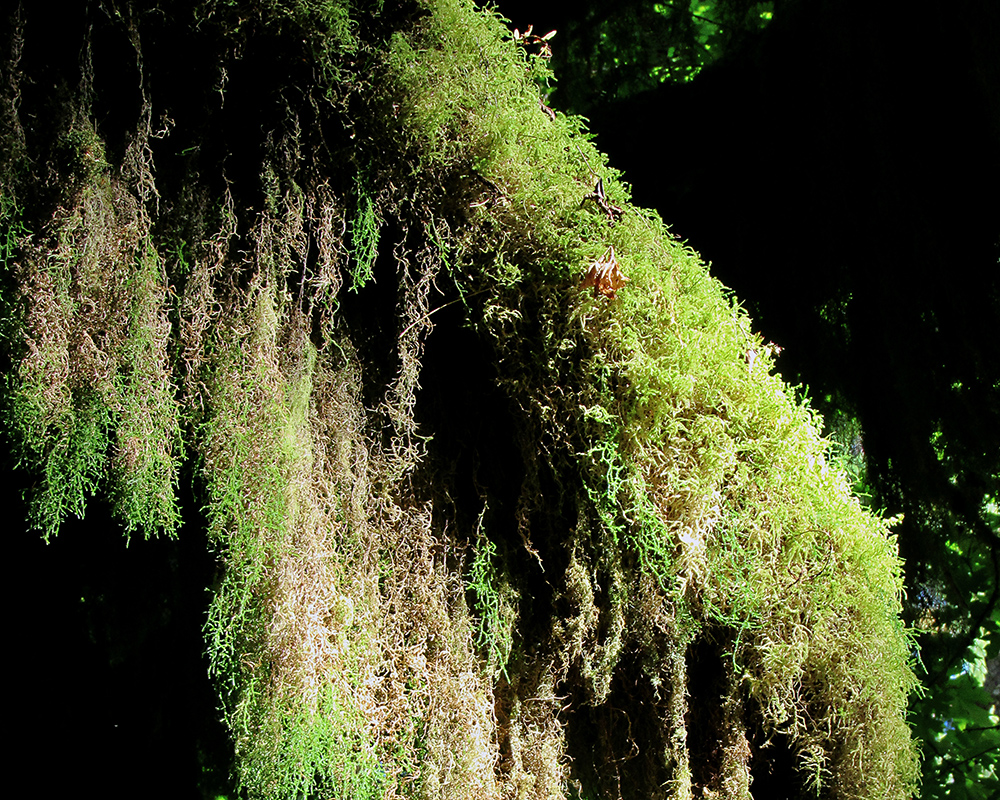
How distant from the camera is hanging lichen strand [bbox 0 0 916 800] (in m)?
0.90

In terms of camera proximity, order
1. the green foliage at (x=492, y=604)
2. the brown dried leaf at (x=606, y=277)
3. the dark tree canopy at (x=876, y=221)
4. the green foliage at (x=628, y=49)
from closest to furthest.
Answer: the brown dried leaf at (x=606, y=277) < the green foliage at (x=492, y=604) < the dark tree canopy at (x=876, y=221) < the green foliage at (x=628, y=49)

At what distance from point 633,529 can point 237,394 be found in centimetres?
61

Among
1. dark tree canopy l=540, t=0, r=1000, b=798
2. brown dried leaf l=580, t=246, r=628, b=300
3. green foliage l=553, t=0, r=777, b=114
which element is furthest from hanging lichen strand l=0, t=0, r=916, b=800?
green foliage l=553, t=0, r=777, b=114

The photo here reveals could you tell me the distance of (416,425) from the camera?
3.32 ft

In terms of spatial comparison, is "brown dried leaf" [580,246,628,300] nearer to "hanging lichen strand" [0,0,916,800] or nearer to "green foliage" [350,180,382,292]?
"hanging lichen strand" [0,0,916,800]

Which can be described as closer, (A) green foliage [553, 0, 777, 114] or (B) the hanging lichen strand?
(B) the hanging lichen strand

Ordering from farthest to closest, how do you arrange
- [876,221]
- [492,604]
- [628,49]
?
[628,49]
[876,221]
[492,604]

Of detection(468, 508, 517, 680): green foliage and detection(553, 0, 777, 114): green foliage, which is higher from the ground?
detection(553, 0, 777, 114): green foliage

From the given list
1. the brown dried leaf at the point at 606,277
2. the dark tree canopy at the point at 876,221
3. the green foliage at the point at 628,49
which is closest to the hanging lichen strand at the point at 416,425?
the brown dried leaf at the point at 606,277

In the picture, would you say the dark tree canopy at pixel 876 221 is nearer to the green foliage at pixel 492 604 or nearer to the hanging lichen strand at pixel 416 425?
the hanging lichen strand at pixel 416 425

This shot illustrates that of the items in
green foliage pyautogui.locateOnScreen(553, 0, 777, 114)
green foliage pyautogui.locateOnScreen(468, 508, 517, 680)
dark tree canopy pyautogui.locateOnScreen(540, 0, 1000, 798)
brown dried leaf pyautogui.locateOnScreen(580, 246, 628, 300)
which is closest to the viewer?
brown dried leaf pyautogui.locateOnScreen(580, 246, 628, 300)

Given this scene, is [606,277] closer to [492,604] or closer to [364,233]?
[364,233]

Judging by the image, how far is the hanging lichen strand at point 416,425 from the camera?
2.96ft

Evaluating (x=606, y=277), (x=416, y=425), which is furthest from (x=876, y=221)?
(x=416, y=425)
